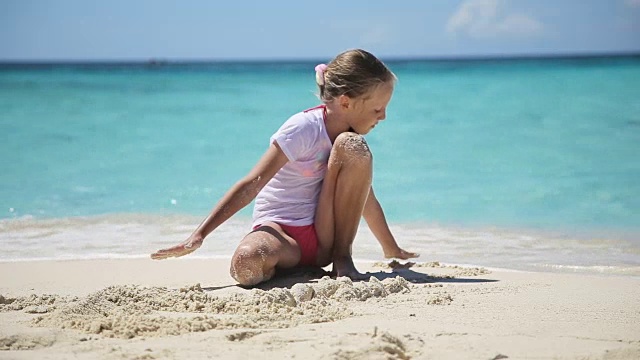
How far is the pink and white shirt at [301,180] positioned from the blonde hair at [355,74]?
0.13m

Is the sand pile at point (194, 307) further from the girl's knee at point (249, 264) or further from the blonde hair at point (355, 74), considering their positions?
the blonde hair at point (355, 74)

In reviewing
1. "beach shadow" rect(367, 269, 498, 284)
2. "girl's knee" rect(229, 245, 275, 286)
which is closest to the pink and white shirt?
"girl's knee" rect(229, 245, 275, 286)

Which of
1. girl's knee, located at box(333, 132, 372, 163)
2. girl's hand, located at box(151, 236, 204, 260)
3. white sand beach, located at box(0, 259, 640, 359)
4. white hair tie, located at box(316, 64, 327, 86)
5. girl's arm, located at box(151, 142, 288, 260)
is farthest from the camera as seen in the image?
A: white hair tie, located at box(316, 64, 327, 86)

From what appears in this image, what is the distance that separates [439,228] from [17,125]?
28.8 ft

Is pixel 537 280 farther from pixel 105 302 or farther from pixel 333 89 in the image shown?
pixel 105 302

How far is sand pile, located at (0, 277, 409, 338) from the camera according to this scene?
8.03 ft

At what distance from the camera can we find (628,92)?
16.4 meters

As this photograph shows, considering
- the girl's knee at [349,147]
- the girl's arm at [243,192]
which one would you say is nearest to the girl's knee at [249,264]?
the girl's arm at [243,192]

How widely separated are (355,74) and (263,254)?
2.39ft

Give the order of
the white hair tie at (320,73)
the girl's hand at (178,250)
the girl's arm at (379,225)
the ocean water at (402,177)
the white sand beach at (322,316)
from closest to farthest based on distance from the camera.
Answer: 1. the white sand beach at (322,316)
2. the girl's hand at (178,250)
3. the white hair tie at (320,73)
4. the girl's arm at (379,225)
5. the ocean water at (402,177)

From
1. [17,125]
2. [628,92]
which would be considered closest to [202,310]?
[17,125]

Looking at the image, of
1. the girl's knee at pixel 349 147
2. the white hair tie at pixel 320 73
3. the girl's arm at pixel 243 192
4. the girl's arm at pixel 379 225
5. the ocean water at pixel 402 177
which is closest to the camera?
the girl's arm at pixel 243 192

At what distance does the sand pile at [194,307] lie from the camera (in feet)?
8.03

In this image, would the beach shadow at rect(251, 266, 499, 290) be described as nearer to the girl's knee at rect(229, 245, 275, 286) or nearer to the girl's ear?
the girl's knee at rect(229, 245, 275, 286)
